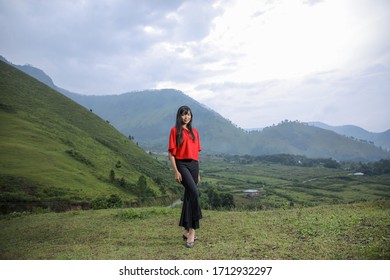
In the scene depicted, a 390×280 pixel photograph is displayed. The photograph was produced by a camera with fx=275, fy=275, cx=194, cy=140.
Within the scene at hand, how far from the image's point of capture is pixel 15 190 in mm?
33312

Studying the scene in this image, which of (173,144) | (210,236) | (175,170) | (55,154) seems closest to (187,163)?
(175,170)

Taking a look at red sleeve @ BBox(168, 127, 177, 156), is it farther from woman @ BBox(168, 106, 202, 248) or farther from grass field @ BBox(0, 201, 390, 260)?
grass field @ BBox(0, 201, 390, 260)

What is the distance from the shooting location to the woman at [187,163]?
7.60 m

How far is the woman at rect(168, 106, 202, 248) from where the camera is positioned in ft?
24.9

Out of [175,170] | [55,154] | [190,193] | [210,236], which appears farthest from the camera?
[55,154]

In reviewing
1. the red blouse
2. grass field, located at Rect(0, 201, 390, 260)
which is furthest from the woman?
grass field, located at Rect(0, 201, 390, 260)

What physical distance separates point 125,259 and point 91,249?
1.63 m

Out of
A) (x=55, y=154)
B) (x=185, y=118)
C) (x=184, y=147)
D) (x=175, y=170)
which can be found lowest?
(x=55, y=154)

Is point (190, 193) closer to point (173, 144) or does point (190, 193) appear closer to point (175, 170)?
point (175, 170)

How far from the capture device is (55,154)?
52875mm

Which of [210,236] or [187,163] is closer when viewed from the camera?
[187,163]

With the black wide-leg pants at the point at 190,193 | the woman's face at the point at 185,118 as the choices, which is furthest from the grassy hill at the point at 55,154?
the woman's face at the point at 185,118

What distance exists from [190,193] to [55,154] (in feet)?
172

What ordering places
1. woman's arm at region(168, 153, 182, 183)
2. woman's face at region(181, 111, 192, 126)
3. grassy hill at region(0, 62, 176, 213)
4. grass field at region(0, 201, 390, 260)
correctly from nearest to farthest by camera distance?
1. grass field at region(0, 201, 390, 260)
2. woman's arm at region(168, 153, 182, 183)
3. woman's face at region(181, 111, 192, 126)
4. grassy hill at region(0, 62, 176, 213)
